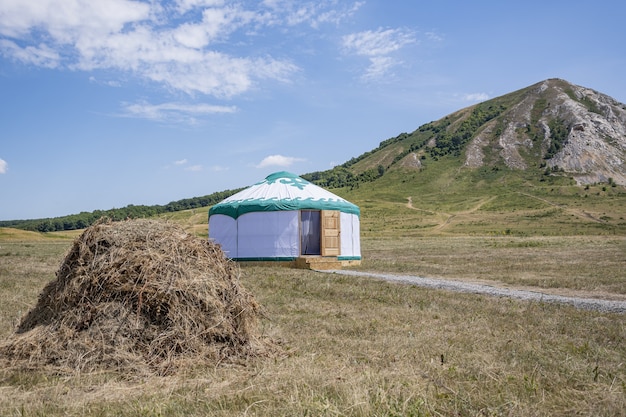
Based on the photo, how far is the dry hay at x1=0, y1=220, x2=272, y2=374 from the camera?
5.56 m

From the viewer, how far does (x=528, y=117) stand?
102 meters

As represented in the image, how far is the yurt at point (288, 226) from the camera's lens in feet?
60.6

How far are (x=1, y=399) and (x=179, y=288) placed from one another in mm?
1956

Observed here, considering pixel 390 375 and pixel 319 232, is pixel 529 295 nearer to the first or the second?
pixel 390 375

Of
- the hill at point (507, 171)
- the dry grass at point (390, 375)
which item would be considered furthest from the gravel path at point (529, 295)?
the hill at point (507, 171)

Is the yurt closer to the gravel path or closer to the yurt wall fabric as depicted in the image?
the yurt wall fabric

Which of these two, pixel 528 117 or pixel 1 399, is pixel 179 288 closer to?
pixel 1 399

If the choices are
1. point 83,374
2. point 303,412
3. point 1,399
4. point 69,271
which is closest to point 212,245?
point 69,271

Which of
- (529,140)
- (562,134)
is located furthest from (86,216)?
(562,134)

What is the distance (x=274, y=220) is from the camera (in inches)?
730

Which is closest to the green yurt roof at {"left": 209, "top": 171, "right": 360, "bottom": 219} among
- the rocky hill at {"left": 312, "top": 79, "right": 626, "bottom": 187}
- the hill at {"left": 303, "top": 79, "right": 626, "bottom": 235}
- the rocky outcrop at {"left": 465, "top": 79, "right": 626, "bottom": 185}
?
the hill at {"left": 303, "top": 79, "right": 626, "bottom": 235}

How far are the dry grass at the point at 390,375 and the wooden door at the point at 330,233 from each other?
9728 millimetres

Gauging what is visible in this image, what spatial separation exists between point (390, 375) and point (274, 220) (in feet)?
45.5

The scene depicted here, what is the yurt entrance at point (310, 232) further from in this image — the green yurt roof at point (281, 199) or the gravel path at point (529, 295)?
the gravel path at point (529, 295)
